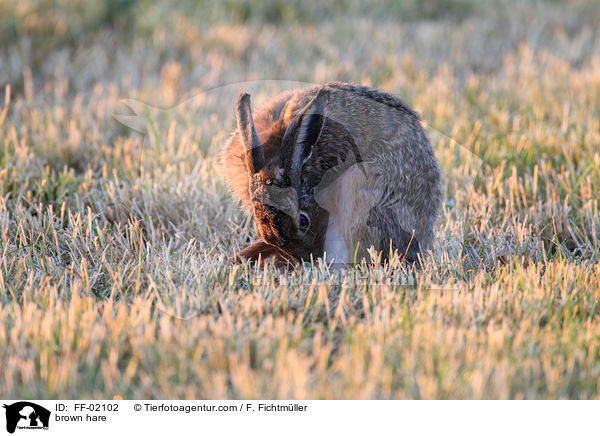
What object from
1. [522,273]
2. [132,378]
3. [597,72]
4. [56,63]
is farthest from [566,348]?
[56,63]

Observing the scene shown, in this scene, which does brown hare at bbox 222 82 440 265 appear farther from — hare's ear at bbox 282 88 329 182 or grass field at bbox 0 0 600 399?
grass field at bbox 0 0 600 399

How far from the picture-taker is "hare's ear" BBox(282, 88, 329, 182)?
10.3 feet

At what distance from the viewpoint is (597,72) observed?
707 cm

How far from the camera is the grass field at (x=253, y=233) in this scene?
2617 mm

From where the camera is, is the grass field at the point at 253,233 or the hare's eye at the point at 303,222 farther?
the hare's eye at the point at 303,222

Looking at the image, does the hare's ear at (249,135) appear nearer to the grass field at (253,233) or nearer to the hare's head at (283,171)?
the hare's head at (283,171)
